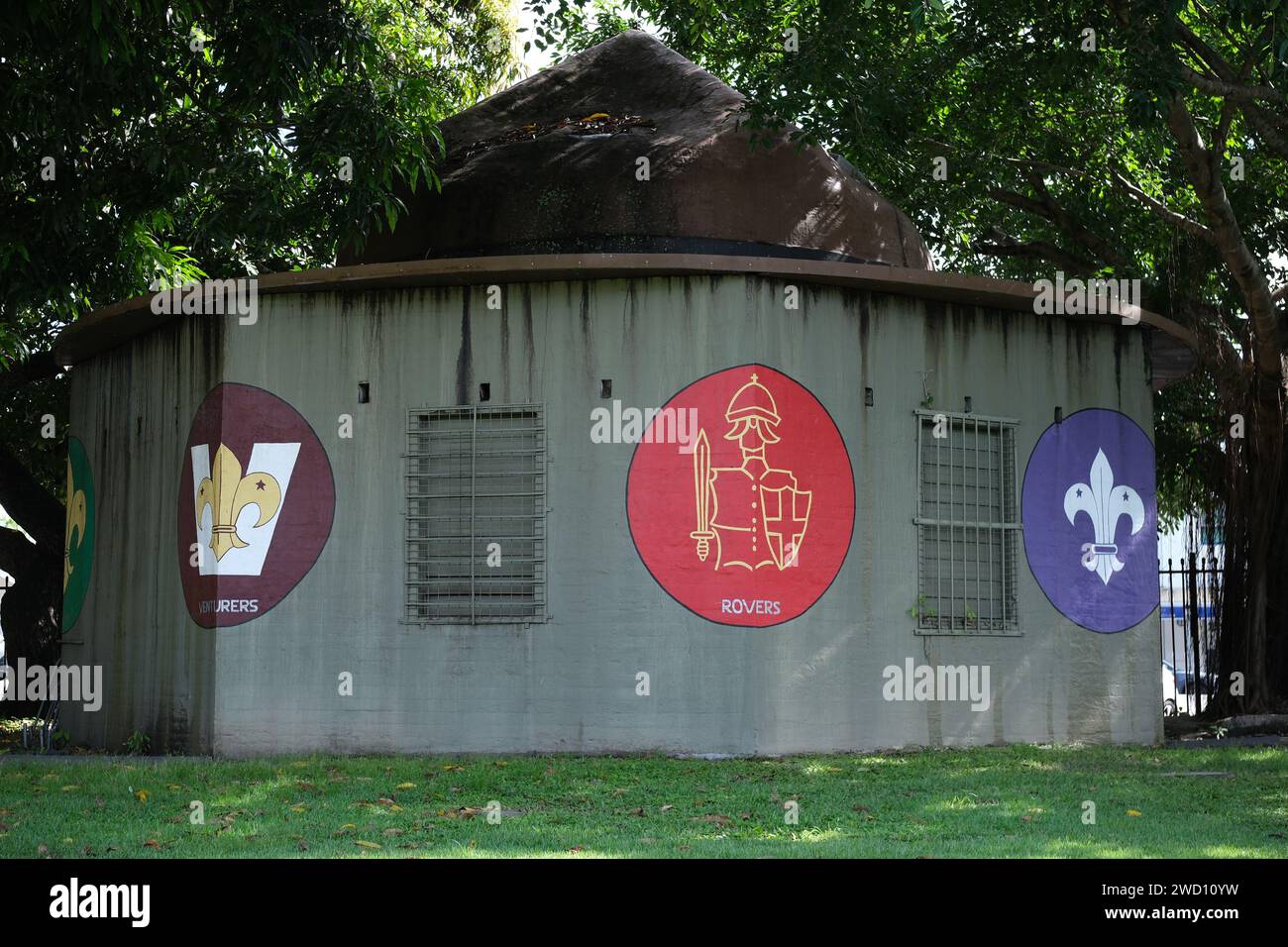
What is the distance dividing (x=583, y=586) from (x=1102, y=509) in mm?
5067

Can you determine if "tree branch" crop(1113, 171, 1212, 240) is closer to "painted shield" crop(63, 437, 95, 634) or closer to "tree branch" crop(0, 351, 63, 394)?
"painted shield" crop(63, 437, 95, 634)

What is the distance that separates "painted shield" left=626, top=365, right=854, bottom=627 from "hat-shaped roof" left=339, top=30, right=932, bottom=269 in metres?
1.59

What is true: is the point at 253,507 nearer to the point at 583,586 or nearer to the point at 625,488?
the point at 583,586

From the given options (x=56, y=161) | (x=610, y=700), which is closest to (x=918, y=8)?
(x=610, y=700)

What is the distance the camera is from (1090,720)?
43.3 ft

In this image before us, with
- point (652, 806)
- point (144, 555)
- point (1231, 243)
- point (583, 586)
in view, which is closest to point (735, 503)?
point (583, 586)

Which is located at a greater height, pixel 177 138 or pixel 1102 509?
pixel 177 138

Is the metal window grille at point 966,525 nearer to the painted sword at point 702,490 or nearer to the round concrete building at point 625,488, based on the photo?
the round concrete building at point 625,488

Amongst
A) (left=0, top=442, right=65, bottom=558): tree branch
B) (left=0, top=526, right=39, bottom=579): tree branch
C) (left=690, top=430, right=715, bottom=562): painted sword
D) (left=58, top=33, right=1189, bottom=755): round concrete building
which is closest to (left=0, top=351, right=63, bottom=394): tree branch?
(left=0, top=442, right=65, bottom=558): tree branch

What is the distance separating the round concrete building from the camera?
38.9ft

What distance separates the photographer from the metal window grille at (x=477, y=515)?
12.0 m

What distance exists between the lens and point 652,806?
9000mm

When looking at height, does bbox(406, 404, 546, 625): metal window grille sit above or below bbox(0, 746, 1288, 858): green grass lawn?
above

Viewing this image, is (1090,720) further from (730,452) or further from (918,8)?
(918,8)
